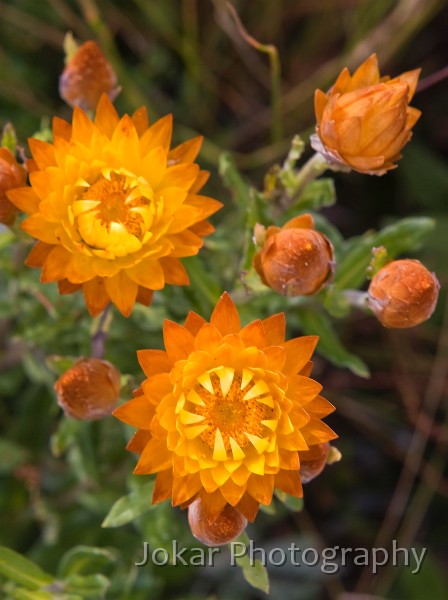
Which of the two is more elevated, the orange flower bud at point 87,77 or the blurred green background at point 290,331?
the orange flower bud at point 87,77

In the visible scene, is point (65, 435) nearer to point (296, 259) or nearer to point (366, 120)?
point (296, 259)

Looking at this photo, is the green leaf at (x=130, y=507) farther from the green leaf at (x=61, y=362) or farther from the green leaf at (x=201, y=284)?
the green leaf at (x=201, y=284)

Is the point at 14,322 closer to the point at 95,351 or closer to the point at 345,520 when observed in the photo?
the point at 95,351

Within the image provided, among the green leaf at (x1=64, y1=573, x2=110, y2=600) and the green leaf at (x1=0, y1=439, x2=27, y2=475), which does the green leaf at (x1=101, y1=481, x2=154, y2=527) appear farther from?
the green leaf at (x1=0, y1=439, x2=27, y2=475)

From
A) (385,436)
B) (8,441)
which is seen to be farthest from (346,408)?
(8,441)

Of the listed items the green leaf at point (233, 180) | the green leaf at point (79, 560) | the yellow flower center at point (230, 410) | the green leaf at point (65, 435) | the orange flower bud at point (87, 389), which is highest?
the green leaf at point (233, 180)

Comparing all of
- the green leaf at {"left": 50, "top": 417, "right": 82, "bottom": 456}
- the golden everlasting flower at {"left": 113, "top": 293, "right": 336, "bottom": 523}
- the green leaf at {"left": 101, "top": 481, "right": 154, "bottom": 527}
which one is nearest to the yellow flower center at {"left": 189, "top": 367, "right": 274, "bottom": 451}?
the golden everlasting flower at {"left": 113, "top": 293, "right": 336, "bottom": 523}

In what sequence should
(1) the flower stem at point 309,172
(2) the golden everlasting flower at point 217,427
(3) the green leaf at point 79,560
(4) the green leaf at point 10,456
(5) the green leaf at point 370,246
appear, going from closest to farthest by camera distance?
(2) the golden everlasting flower at point 217,427, (1) the flower stem at point 309,172, (3) the green leaf at point 79,560, (5) the green leaf at point 370,246, (4) the green leaf at point 10,456

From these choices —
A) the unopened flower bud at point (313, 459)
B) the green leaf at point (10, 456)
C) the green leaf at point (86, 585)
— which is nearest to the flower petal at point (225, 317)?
the unopened flower bud at point (313, 459)
